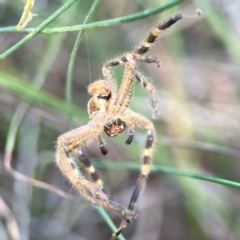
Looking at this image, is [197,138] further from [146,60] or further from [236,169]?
[146,60]

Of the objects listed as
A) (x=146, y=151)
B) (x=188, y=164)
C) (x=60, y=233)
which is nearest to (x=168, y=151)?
(x=188, y=164)

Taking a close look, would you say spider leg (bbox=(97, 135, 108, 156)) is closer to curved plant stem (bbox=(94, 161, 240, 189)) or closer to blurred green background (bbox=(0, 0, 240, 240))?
curved plant stem (bbox=(94, 161, 240, 189))

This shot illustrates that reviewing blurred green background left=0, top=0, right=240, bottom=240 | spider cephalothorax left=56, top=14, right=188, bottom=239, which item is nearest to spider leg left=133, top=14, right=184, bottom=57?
spider cephalothorax left=56, top=14, right=188, bottom=239

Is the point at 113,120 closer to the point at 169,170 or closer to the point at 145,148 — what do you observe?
the point at 145,148

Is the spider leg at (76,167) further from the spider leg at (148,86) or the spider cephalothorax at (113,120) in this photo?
the spider leg at (148,86)

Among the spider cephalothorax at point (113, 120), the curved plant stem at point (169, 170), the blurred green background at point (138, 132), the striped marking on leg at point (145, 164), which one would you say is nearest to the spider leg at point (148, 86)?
the spider cephalothorax at point (113, 120)
